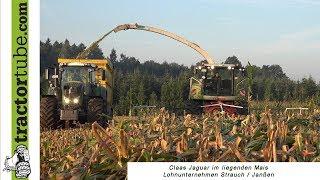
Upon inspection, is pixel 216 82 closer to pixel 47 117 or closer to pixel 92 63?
pixel 92 63

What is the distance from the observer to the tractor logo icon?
195cm

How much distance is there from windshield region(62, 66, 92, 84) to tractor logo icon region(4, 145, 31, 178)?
725 centimetres

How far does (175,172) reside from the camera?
1824 millimetres

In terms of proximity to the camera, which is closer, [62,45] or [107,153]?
[107,153]

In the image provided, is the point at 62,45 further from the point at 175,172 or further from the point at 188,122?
the point at 175,172

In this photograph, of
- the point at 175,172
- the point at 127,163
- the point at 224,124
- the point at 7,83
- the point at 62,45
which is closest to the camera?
the point at 127,163

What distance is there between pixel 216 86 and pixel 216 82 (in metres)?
0.25

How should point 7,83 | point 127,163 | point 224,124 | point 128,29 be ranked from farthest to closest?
point 128,29
point 224,124
point 7,83
point 127,163

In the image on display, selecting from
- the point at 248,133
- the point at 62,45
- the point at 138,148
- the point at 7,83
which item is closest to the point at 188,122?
the point at 248,133

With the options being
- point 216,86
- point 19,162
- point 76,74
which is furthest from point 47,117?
point 76,74

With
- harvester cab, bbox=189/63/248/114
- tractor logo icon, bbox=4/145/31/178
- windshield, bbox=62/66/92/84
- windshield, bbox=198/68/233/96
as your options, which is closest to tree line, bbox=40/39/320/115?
tractor logo icon, bbox=4/145/31/178

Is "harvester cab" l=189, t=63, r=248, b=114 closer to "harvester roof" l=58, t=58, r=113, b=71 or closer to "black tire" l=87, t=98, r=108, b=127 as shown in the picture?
"harvester roof" l=58, t=58, r=113, b=71

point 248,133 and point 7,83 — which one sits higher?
point 7,83

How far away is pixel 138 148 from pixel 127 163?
0.06 meters
